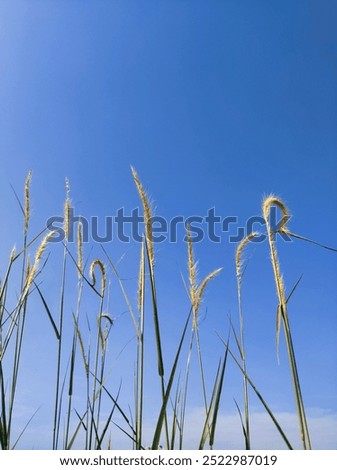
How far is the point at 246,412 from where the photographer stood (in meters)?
2.07

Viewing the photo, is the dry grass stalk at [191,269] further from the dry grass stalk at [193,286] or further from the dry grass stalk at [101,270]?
the dry grass stalk at [101,270]

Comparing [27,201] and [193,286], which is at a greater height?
[27,201]

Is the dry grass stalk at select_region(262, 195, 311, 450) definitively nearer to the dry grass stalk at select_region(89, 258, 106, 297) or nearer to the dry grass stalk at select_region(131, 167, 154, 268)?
the dry grass stalk at select_region(131, 167, 154, 268)

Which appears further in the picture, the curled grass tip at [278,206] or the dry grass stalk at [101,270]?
the dry grass stalk at [101,270]

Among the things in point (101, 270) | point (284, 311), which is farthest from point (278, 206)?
point (101, 270)

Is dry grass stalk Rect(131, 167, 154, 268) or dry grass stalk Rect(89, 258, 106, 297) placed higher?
dry grass stalk Rect(89, 258, 106, 297)

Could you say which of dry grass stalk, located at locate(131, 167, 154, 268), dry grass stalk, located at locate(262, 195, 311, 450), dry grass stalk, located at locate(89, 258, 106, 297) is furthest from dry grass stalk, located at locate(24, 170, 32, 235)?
dry grass stalk, located at locate(262, 195, 311, 450)

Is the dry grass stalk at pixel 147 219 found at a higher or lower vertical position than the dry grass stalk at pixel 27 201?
lower

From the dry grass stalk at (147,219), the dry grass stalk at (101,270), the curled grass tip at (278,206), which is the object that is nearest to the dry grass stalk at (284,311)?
the curled grass tip at (278,206)

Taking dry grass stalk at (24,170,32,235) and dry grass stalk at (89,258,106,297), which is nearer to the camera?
dry grass stalk at (24,170,32,235)

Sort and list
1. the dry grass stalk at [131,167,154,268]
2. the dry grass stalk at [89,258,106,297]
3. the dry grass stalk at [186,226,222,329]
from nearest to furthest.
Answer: the dry grass stalk at [131,167,154,268] → the dry grass stalk at [186,226,222,329] → the dry grass stalk at [89,258,106,297]

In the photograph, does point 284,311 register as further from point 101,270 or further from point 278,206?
point 101,270
